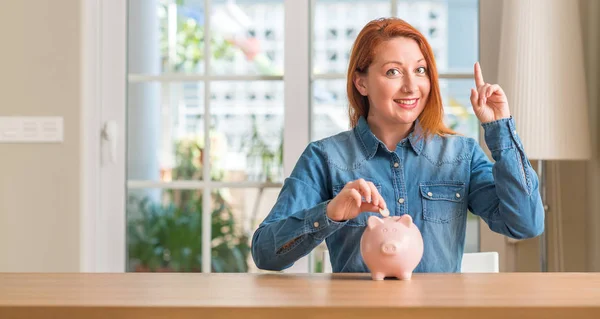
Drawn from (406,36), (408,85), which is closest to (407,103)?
(408,85)

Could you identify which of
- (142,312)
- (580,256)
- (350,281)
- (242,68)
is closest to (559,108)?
(580,256)

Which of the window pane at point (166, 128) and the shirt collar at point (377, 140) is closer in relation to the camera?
the shirt collar at point (377, 140)

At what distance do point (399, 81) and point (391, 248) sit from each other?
1.72ft

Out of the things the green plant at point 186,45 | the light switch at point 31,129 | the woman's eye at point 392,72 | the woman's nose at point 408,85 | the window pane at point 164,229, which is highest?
the green plant at point 186,45

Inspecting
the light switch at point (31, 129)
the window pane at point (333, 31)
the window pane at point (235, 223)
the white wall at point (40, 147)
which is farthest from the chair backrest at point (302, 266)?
the light switch at point (31, 129)

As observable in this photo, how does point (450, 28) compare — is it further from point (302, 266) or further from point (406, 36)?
point (406, 36)

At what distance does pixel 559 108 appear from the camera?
8.91 feet

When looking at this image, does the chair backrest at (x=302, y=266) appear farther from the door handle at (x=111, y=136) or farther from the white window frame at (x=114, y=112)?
the door handle at (x=111, y=136)

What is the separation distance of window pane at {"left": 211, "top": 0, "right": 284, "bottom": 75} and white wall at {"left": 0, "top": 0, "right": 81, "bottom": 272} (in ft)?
1.80

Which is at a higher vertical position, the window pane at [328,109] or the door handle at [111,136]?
the window pane at [328,109]

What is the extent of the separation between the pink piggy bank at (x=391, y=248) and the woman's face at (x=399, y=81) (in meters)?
0.42

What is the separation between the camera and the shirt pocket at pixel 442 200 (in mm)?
1878

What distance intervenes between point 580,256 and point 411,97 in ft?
5.01

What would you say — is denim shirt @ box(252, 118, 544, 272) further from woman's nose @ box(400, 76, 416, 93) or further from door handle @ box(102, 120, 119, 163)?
door handle @ box(102, 120, 119, 163)
